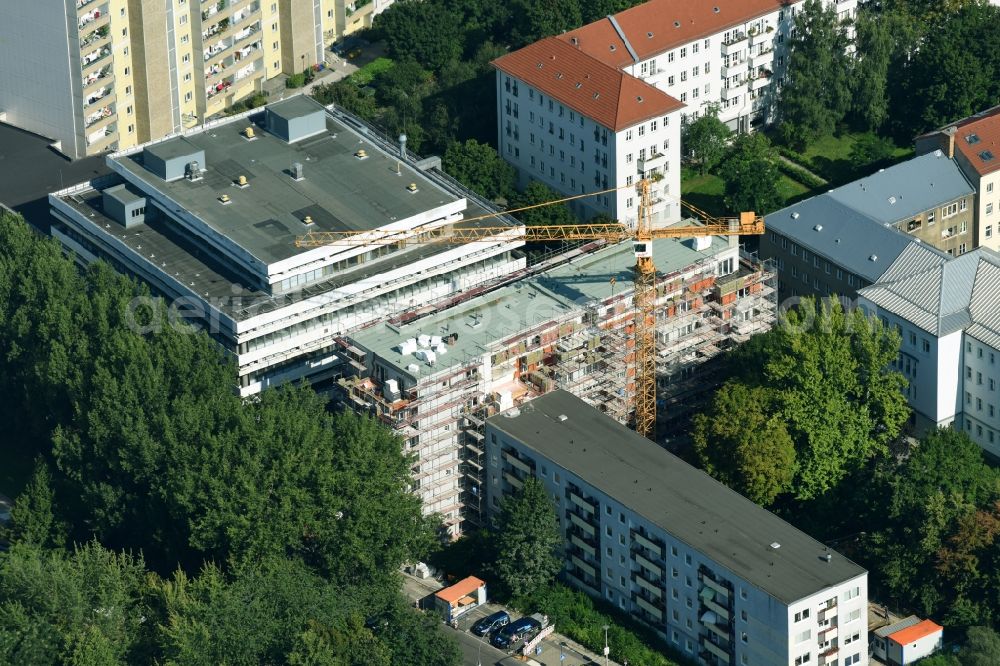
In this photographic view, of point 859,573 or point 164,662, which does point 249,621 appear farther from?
point 859,573

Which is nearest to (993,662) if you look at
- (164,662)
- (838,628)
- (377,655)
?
(838,628)

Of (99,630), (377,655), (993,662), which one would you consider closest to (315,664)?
(377,655)

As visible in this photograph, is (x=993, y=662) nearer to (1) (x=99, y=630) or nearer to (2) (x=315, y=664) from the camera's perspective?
(2) (x=315, y=664)

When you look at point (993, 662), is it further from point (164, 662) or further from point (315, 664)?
point (164, 662)

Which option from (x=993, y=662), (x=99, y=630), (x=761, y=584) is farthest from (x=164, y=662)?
(x=993, y=662)

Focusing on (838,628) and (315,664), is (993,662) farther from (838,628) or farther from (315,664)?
(315,664)

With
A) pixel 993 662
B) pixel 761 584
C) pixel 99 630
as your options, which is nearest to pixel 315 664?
pixel 99 630
